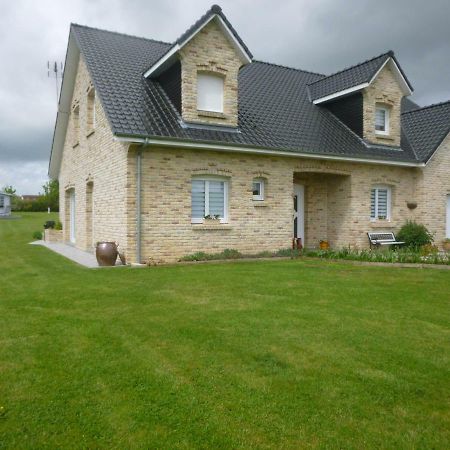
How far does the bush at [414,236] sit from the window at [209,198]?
24.6ft

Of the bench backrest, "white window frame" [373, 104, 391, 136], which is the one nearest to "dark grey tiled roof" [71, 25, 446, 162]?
"white window frame" [373, 104, 391, 136]

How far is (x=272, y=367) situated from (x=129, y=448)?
1.85 meters

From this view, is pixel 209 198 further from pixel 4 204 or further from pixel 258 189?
pixel 4 204

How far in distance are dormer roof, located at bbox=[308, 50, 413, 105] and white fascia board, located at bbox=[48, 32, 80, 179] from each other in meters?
9.96

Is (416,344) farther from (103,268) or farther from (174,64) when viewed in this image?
(174,64)

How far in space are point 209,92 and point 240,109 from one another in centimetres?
200

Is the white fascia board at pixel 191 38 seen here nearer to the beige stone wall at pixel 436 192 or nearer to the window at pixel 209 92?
the window at pixel 209 92

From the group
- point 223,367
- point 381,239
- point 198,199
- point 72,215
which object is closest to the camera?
point 223,367

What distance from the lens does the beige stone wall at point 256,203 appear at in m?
12.4

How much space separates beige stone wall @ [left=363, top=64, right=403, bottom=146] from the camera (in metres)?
17.0

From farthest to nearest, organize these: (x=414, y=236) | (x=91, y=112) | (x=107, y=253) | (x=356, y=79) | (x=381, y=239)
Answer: (x=356, y=79) → (x=414, y=236) → (x=381, y=239) → (x=91, y=112) → (x=107, y=253)

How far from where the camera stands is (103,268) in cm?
1147

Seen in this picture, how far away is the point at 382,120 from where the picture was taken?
58.4 feet

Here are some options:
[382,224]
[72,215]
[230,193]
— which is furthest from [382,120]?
[72,215]
